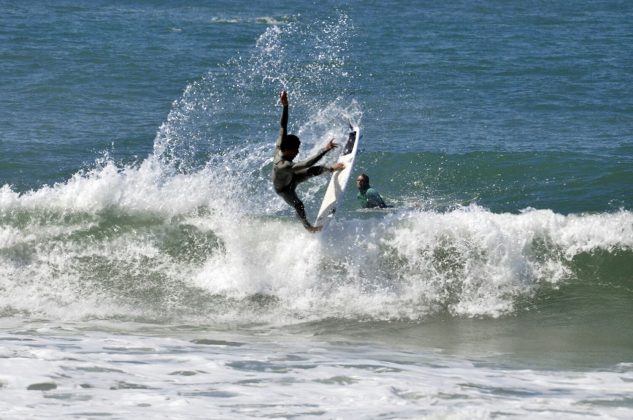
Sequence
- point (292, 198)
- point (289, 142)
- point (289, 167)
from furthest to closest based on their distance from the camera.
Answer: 1. point (292, 198)
2. point (289, 167)
3. point (289, 142)

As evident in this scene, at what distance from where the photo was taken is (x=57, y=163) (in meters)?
19.3

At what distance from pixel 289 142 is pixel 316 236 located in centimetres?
204

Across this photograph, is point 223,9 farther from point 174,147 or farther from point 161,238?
point 161,238

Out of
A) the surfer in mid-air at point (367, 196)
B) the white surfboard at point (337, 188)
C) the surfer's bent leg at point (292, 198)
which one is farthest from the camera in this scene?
the surfer in mid-air at point (367, 196)

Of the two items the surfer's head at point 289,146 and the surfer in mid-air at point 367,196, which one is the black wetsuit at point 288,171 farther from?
the surfer in mid-air at point 367,196

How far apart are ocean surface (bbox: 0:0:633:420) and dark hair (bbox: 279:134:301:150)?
1.96m

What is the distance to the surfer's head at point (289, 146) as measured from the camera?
1242 centimetres

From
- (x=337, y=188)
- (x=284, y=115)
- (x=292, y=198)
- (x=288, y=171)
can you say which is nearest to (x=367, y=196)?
(x=337, y=188)

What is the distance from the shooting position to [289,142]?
1245 cm

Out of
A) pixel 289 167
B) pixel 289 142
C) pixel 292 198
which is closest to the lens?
pixel 289 142

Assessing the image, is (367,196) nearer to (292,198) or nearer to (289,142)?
(292,198)

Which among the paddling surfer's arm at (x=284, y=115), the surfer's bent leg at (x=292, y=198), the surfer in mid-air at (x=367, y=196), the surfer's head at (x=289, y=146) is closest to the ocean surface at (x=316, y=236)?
the surfer in mid-air at (x=367, y=196)

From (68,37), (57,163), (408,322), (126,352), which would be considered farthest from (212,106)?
(126,352)

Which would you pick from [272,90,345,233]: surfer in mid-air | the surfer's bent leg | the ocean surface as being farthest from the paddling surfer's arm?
the ocean surface
